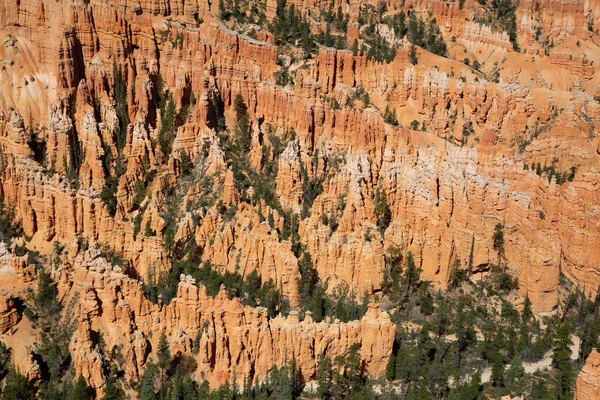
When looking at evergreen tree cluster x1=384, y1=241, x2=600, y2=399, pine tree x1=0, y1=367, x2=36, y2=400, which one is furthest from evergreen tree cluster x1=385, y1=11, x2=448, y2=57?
pine tree x1=0, y1=367, x2=36, y2=400

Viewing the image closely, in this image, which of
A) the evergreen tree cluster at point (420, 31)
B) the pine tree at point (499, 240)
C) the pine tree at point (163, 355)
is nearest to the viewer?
the pine tree at point (163, 355)

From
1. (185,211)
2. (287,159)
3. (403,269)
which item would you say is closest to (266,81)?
(287,159)

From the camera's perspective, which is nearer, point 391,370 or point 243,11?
point 391,370

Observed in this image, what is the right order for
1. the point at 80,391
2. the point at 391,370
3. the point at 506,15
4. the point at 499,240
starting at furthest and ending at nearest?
the point at 506,15, the point at 499,240, the point at 391,370, the point at 80,391

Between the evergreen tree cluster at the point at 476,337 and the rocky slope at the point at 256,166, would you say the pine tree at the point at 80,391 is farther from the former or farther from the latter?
the evergreen tree cluster at the point at 476,337

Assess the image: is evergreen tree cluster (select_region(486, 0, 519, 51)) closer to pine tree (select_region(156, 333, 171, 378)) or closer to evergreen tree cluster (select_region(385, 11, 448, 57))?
evergreen tree cluster (select_region(385, 11, 448, 57))

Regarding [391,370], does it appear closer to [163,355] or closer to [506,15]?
[163,355]

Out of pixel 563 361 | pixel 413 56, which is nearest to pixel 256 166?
pixel 413 56

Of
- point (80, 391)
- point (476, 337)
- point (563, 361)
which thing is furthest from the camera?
point (476, 337)

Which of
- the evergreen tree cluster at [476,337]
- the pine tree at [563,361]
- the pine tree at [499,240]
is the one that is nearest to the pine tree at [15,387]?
the evergreen tree cluster at [476,337]

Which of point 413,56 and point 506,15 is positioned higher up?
point 413,56
